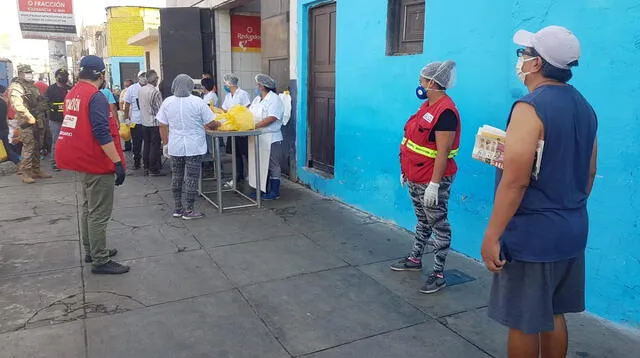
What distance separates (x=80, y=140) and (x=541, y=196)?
340 cm

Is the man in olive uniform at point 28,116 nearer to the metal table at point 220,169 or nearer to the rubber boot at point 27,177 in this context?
the rubber boot at point 27,177

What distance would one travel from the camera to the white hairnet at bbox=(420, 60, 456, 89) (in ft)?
11.7

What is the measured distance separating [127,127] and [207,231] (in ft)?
18.6

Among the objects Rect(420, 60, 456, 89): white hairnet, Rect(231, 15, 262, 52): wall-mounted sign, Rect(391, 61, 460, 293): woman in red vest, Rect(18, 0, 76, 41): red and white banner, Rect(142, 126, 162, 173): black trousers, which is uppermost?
Rect(18, 0, 76, 41): red and white banner

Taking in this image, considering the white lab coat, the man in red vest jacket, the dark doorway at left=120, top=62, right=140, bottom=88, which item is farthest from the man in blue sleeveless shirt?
the dark doorway at left=120, top=62, right=140, bottom=88

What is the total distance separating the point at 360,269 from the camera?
4.30 metres

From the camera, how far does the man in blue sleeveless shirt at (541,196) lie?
2029mm

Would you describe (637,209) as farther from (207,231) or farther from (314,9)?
(314,9)

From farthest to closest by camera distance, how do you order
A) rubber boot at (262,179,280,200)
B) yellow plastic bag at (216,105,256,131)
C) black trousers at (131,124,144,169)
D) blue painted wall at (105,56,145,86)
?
blue painted wall at (105,56,145,86) → black trousers at (131,124,144,169) → rubber boot at (262,179,280,200) → yellow plastic bag at (216,105,256,131)

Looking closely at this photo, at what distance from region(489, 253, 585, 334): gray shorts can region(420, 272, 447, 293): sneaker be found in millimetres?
1533

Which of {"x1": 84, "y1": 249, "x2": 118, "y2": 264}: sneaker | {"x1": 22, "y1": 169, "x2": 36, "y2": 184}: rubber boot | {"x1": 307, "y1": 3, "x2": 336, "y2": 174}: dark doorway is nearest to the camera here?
{"x1": 84, "y1": 249, "x2": 118, "y2": 264}: sneaker

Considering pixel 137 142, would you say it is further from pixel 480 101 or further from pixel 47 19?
pixel 47 19

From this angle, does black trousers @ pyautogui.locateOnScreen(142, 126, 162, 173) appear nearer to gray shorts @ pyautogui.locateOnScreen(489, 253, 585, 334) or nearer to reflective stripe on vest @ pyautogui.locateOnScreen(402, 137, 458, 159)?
reflective stripe on vest @ pyautogui.locateOnScreen(402, 137, 458, 159)

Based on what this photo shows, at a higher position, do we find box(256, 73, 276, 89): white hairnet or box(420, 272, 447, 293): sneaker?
box(256, 73, 276, 89): white hairnet
